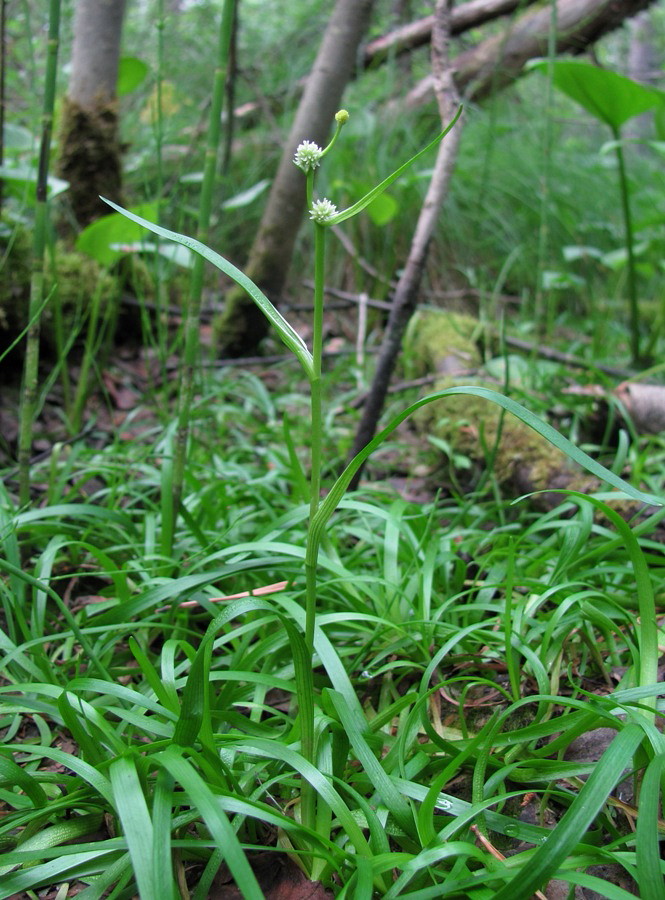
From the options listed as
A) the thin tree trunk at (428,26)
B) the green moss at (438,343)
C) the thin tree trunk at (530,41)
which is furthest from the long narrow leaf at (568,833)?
the thin tree trunk at (428,26)

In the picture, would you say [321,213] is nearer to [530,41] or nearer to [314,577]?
[314,577]

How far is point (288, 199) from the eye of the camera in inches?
88.6

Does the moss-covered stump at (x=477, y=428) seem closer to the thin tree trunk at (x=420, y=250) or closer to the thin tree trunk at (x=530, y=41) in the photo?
the thin tree trunk at (x=420, y=250)

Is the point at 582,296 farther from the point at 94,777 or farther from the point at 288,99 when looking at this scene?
the point at 94,777

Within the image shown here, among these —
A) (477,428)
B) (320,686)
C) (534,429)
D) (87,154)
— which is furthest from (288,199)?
(534,429)

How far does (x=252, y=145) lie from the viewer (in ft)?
11.0

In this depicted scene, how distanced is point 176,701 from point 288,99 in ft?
10.3

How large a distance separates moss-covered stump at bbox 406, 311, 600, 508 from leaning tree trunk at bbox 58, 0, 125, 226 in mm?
1134

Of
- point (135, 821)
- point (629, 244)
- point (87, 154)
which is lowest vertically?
point (135, 821)

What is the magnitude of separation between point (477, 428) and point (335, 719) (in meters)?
1.04

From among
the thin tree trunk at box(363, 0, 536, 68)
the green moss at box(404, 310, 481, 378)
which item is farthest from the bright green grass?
the thin tree trunk at box(363, 0, 536, 68)

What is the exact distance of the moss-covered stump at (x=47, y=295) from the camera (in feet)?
5.66

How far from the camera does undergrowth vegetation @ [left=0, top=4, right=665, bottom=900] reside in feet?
1.78

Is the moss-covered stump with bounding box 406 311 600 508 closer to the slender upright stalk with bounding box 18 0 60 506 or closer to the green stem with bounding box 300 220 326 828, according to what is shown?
the green stem with bounding box 300 220 326 828
